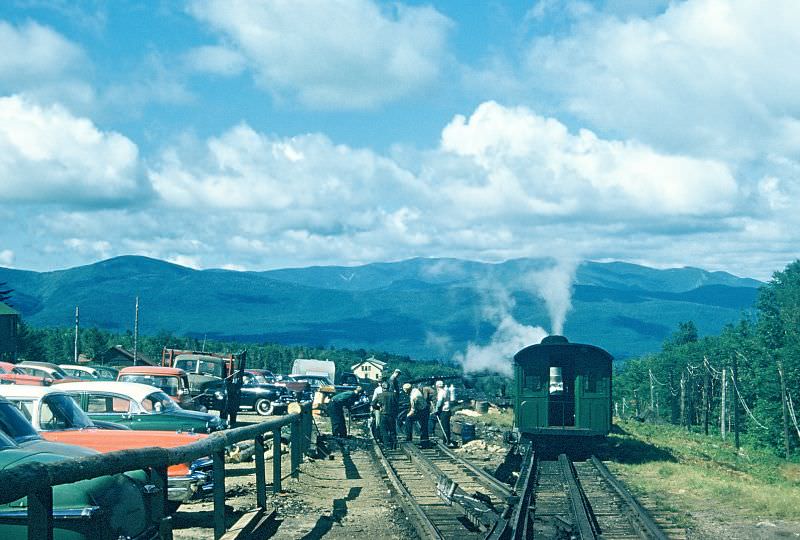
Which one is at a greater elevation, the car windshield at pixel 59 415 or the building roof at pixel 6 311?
the building roof at pixel 6 311

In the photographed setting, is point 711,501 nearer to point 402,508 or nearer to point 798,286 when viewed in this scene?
point 402,508

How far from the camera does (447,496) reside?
44.8 feet

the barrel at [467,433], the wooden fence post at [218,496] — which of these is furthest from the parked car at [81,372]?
the wooden fence post at [218,496]

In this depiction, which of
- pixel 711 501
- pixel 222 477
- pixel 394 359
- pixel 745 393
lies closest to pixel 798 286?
pixel 745 393

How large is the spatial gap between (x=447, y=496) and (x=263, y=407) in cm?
2322

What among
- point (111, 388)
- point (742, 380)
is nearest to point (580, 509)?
point (111, 388)

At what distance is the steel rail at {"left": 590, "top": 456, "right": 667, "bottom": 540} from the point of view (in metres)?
12.0

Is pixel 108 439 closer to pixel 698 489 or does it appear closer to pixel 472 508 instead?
pixel 472 508

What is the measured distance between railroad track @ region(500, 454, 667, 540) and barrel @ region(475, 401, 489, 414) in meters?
25.7

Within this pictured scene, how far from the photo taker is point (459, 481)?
56.9 feet

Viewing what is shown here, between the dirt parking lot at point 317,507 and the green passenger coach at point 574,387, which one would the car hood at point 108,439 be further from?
the green passenger coach at point 574,387

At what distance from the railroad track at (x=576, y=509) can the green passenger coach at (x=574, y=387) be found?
9.83 ft

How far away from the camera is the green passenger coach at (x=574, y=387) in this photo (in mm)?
23859

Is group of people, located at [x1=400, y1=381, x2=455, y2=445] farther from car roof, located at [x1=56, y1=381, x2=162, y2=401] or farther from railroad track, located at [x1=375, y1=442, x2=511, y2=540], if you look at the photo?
car roof, located at [x1=56, y1=381, x2=162, y2=401]
